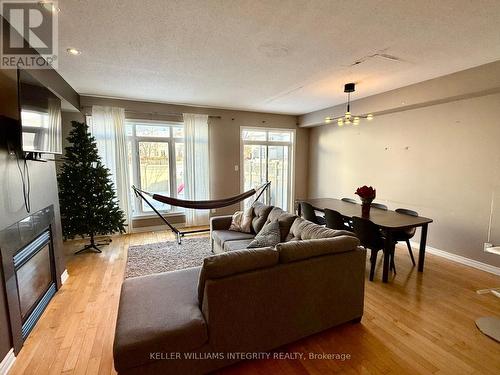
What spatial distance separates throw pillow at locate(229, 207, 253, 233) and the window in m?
2.19

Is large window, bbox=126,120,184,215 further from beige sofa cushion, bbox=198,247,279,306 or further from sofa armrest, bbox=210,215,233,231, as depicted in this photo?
beige sofa cushion, bbox=198,247,279,306

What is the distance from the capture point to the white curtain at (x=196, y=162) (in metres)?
4.71

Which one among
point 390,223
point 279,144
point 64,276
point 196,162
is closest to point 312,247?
point 390,223

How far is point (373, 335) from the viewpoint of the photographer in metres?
1.85

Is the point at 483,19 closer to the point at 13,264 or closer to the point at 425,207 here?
the point at 425,207

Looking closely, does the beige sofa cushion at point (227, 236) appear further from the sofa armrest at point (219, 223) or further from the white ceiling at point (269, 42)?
the white ceiling at point (269, 42)

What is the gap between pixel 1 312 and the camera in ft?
5.09

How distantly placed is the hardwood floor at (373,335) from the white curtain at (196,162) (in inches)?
Result: 88.3

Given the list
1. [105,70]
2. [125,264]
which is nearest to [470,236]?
[125,264]

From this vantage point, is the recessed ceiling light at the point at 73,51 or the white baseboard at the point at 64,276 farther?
the white baseboard at the point at 64,276

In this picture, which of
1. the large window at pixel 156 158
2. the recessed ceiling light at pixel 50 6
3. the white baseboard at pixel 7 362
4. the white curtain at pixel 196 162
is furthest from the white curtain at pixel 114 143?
the white baseboard at pixel 7 362

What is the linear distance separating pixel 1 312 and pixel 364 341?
2.54m

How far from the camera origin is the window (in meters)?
5.53

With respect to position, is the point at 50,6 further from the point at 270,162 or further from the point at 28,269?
the point at 270,162
